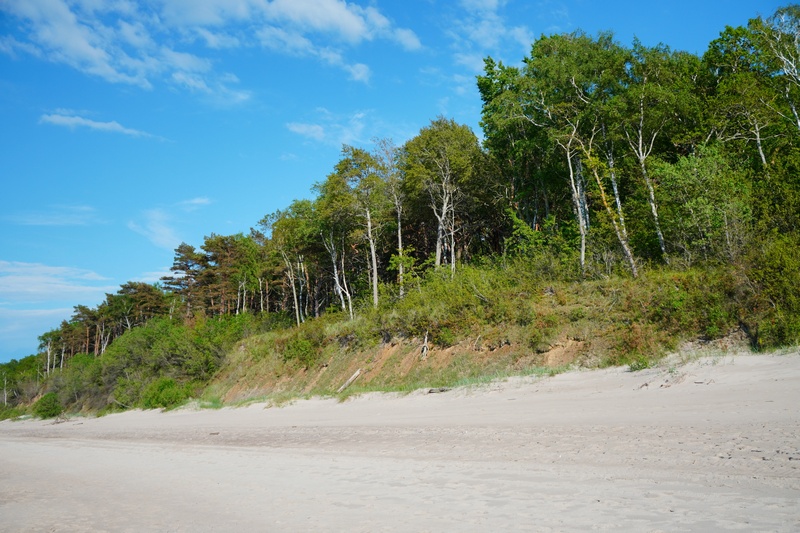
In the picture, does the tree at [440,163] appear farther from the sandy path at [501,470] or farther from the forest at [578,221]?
the sandy path at [501,470]

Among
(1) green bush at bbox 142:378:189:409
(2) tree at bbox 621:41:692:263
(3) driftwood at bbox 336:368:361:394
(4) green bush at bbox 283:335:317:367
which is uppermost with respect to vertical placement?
(2) tree at bbox 621:41:692:263

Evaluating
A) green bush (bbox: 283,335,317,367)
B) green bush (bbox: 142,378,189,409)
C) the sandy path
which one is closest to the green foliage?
the sandy path

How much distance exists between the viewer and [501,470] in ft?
21.3

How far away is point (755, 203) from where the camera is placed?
17078 millimetres

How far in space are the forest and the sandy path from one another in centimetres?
373

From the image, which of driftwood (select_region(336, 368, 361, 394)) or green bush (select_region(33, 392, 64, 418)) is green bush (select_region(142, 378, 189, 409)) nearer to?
driftwood (select_region(336, 368, 361, 394))

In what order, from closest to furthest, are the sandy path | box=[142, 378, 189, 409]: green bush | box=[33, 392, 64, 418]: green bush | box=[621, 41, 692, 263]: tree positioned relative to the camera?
the sandy path
box=[621, 41, 692, 263]: tree
box=[142, 378, 189, 409]: green bush
box=[33, 392, 64, 418]: green bush

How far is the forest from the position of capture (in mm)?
15195

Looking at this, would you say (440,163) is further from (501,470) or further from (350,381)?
(501,470)

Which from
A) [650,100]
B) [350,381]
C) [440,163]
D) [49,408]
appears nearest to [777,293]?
[650,100]

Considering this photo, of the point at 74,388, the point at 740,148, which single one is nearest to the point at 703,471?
the point at 740,148

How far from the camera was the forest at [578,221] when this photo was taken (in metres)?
15.2

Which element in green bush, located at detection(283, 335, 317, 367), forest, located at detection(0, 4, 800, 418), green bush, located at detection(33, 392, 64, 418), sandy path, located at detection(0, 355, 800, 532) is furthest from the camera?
green bush, located at detection(33, 392, 64, 418)

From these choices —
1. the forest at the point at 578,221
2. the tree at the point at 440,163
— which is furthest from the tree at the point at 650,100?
the tree at the point at 440,163
